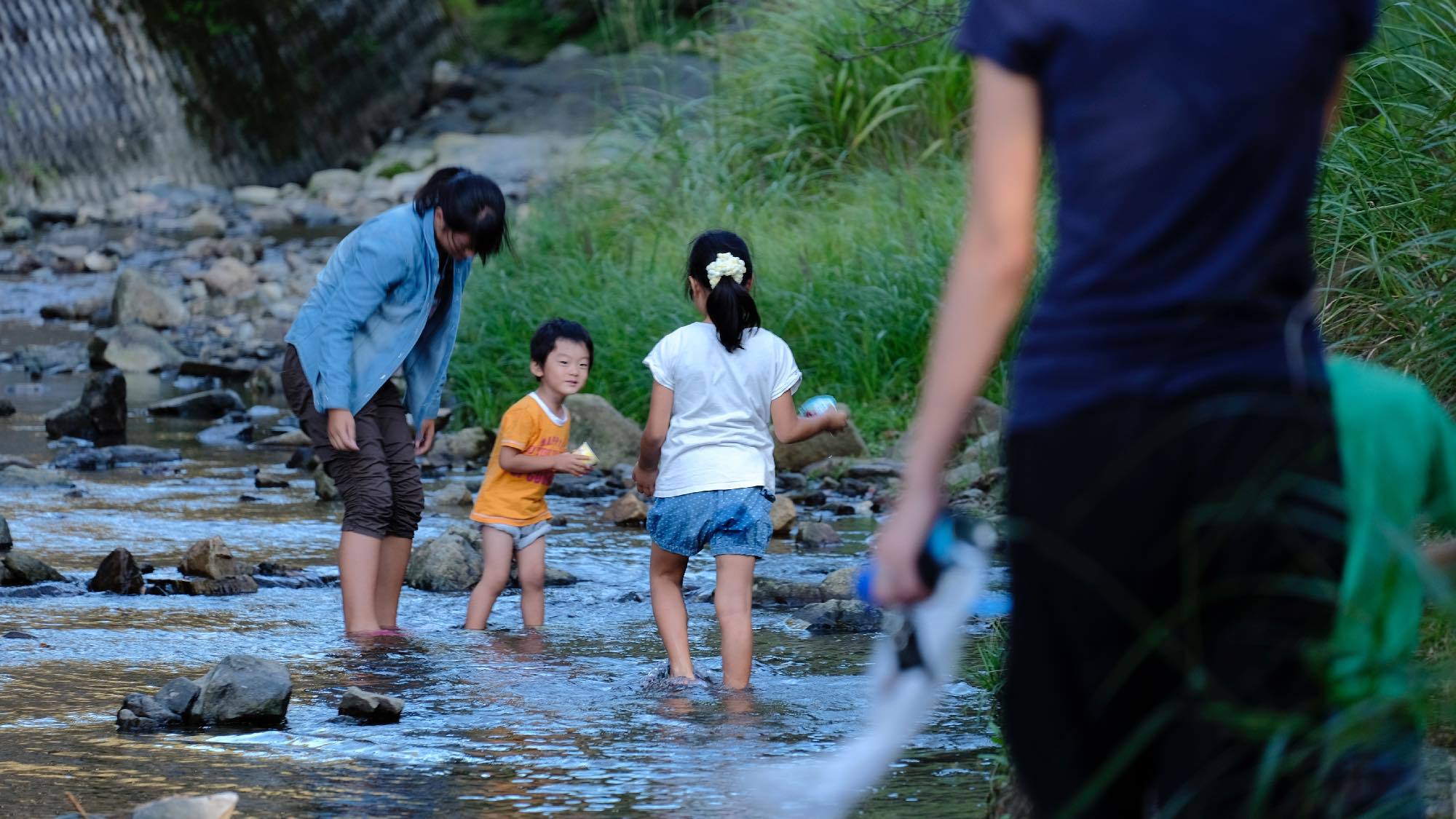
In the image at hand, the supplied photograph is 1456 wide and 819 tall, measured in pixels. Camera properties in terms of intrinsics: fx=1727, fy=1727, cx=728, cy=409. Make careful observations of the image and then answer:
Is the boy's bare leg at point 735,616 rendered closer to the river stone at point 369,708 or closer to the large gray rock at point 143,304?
the river stone at point 369,708

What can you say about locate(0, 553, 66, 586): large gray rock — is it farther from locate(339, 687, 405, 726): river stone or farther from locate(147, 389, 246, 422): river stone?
locate(147, 389, 246, 422): river stone

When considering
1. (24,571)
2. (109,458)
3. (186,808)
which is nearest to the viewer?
(186,808)

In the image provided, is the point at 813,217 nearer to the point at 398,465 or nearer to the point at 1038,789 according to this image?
the point at 398,465

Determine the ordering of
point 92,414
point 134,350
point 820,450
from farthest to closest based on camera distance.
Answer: point 134,350
point 92,414
point 820,450

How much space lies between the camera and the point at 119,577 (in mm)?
5770

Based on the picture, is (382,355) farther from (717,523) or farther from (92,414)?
(92,414)

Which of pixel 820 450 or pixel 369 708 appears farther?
pixel 820 450

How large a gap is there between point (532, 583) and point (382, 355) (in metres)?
0.90

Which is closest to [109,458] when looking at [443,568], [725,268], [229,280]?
[443,568]

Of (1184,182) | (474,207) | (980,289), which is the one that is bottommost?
(474,207)

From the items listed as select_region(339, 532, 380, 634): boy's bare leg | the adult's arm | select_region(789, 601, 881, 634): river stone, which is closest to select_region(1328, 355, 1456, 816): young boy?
the adult's arm

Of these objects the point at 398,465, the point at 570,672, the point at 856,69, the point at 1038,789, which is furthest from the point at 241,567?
the point at 856,69

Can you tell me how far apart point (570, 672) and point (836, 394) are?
14.1 ft

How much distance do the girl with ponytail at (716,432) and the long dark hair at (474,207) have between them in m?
0.77
